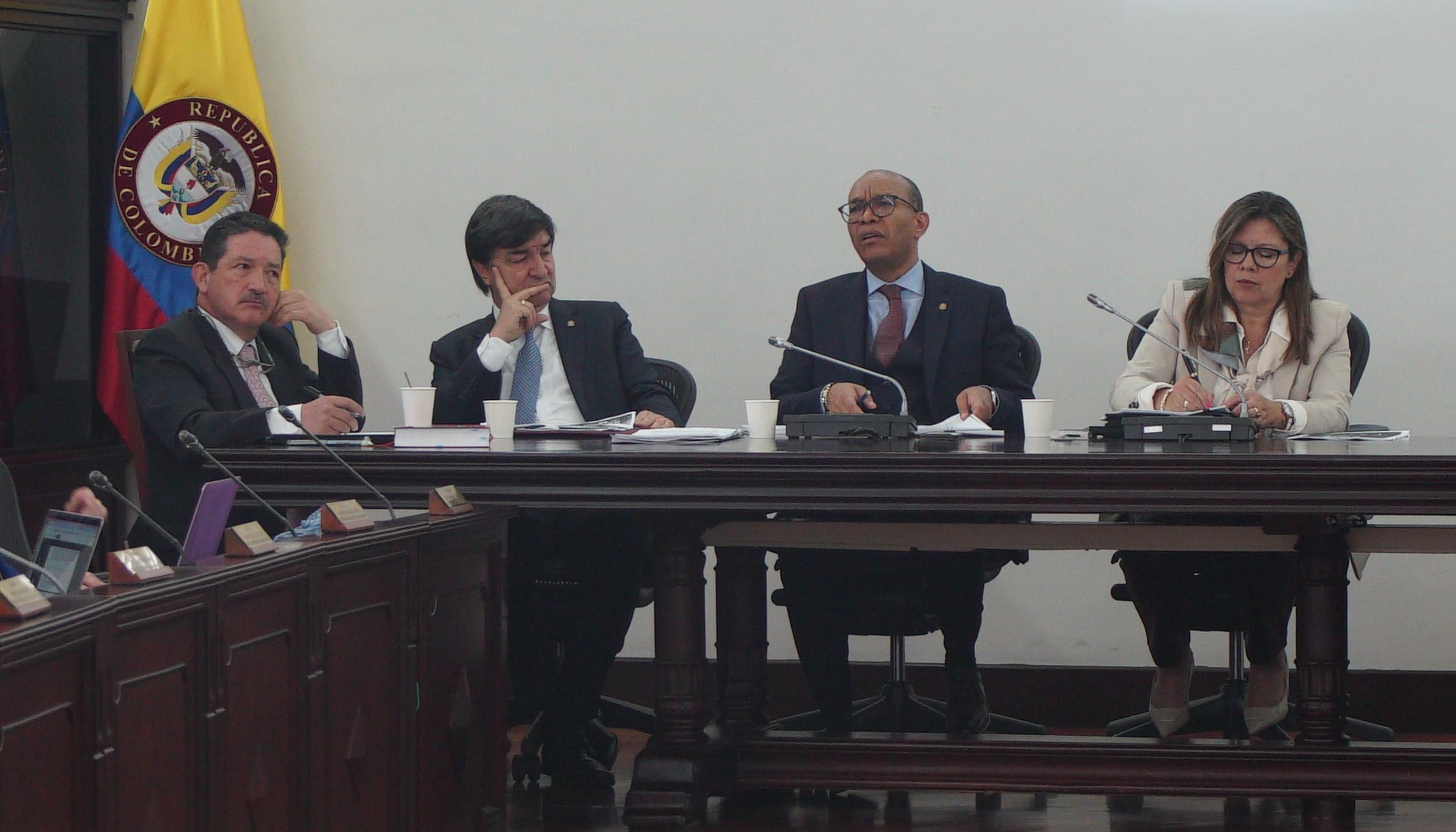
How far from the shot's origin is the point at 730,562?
3143mm

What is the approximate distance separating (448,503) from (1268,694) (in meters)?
1.81

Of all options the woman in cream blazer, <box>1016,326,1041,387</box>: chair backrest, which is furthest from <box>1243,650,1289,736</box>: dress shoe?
<box>1016,326,1041,387</box>: chair backrest

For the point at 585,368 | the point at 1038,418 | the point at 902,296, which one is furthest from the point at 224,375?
the point at 1038,418

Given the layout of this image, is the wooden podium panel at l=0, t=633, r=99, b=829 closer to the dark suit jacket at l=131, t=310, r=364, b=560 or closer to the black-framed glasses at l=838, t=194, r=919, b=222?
the dark suit jacket at l=131, t=310, r=364, b=560

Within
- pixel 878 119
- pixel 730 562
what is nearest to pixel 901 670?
pixel 730 562

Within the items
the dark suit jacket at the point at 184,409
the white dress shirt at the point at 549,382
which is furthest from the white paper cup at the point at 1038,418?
the dark suit jacket at the point at 184,409

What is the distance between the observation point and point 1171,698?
3.26 meters

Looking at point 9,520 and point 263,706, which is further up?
point 9,520

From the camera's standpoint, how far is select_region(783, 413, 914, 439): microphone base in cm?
289

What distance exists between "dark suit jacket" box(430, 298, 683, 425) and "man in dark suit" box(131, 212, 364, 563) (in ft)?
1.01

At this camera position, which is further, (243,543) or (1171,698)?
(1171,698)

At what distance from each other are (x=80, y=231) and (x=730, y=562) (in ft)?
8.35

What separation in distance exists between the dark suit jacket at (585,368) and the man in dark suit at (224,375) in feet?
1.01

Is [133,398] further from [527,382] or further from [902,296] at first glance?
[902,296]
